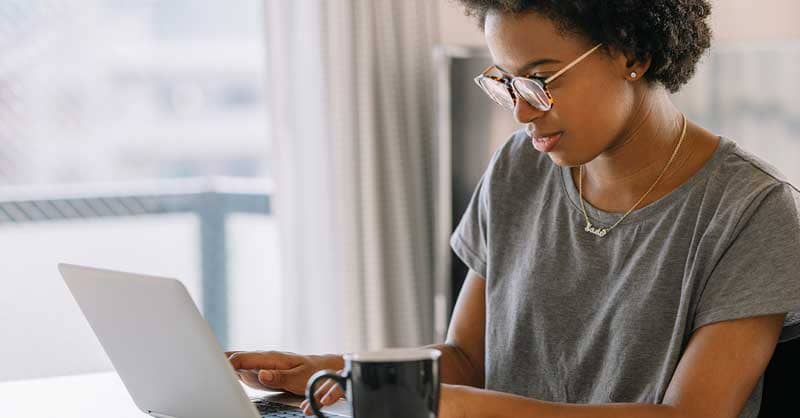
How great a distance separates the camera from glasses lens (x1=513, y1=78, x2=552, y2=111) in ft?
4.59

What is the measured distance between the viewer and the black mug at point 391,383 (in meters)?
0.96

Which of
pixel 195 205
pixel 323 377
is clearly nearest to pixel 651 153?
pixel 323 377

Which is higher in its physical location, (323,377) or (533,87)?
A: (533,87)

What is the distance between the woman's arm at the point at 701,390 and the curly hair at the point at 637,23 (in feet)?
1.17

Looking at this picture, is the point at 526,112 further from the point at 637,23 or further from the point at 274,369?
the point at 274,369

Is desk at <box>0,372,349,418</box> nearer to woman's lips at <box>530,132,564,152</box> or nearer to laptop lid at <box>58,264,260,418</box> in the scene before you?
laptop lid at <box>58,264,260,418</box>

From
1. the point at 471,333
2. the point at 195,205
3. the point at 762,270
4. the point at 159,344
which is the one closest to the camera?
the point at 159,344

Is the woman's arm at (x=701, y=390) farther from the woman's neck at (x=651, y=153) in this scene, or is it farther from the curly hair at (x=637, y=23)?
the curly hair at (x=637, y=23)

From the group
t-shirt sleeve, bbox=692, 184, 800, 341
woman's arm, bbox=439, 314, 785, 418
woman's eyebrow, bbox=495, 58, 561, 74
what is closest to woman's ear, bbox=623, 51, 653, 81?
woman's eyebrow, bbox=495, 58, 561, 74

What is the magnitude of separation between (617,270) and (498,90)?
28 cm

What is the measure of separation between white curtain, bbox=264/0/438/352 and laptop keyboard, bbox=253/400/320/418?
6.16 feet

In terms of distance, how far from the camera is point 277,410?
131 centimetres

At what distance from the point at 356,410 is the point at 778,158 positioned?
2.38m

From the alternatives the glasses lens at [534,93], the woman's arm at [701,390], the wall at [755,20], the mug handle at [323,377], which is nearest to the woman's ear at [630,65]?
the glasses lens at [534,93]
